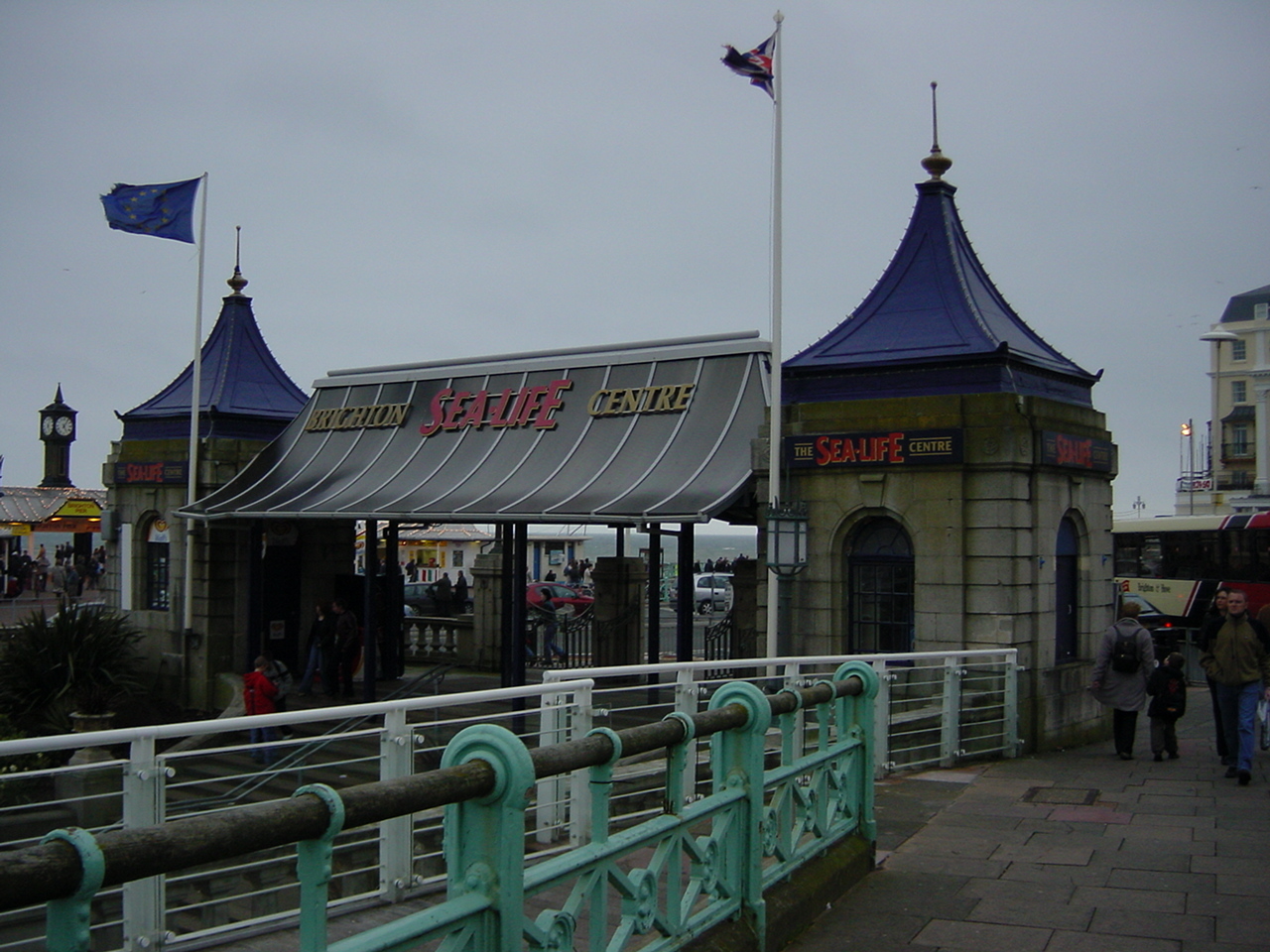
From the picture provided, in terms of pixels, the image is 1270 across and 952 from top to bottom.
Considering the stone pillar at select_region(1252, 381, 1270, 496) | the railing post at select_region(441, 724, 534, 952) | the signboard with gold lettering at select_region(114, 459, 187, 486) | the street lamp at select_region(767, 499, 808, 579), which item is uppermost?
the stone pillar at select_region(1252, 381, 1270, 496)

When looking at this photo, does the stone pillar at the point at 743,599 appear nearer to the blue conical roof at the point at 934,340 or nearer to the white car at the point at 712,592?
the blue conical roof at the point at 934,340

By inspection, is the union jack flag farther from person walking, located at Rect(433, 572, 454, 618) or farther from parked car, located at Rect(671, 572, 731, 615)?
parked car, located at Rect(671, 572, 731, 615)

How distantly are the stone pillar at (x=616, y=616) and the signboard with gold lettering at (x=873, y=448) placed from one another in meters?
7.58

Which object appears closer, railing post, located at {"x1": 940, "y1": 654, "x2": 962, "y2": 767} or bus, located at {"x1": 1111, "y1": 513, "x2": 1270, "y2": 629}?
railing post, located at {"x1": 940, "y1": 654, "x2": 962, "y2": 767}

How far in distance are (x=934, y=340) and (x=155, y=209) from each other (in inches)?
574

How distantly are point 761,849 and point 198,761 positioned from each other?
12.5 metres

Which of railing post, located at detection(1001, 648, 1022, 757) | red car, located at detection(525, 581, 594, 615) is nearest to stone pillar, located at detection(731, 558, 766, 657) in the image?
railing post, located at detection(1001, 648, 1022, 757)

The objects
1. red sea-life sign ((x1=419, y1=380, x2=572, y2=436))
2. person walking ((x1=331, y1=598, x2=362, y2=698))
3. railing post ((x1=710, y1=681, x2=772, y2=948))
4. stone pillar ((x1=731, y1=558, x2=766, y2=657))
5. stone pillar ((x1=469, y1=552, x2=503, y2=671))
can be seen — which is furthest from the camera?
stone pillar ((x1=469, y1=552, x2=503, y2=671))

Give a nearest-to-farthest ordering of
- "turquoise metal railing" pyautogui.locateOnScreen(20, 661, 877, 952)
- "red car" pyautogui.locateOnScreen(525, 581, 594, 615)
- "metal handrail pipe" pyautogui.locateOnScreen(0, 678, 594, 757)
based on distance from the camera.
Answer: "turquoise metal railing" pyautogui.locateOnScreen(20, 661, 877, 952)
"metal handrail pipe" pyautogui.locateOnScreen(0, 678, 594, 757)
"red car" pyautogui.locateOnScreen(525, 581, 594, 615)

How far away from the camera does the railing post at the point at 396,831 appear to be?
661 cm

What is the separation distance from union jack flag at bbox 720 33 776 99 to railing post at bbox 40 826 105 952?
1422 centimetres

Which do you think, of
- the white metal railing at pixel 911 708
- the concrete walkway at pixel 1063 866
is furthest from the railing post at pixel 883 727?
Result: the concrete walkway at pixel 1063 866

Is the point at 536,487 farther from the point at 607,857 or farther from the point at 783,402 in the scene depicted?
the point at 607,857

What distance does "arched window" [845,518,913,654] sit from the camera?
47.8ft
